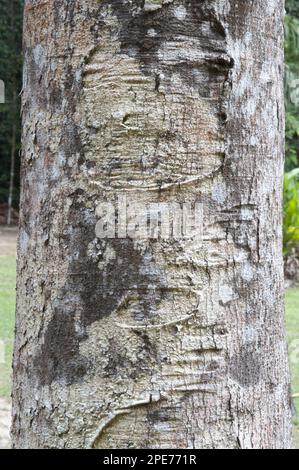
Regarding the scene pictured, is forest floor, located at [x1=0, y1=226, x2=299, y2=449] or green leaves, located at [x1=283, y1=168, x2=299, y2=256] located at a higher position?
green leaves, located at [x1=283, y1=168, x2=299, y2=256]

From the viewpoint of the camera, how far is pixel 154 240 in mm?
1405

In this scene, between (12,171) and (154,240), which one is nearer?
(154,240)

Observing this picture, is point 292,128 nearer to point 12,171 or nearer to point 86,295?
point 12,171

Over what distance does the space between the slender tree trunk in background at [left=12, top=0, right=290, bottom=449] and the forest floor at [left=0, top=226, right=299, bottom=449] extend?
3.32 meters

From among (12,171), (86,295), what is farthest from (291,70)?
(86,295)

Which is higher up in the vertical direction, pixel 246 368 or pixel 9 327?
pixel 246 368

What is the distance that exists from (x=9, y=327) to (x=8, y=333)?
344mm

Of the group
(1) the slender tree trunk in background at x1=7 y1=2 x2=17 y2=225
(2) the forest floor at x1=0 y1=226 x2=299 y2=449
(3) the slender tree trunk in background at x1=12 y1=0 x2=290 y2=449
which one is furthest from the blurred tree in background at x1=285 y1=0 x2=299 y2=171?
(3) the slender tree trunk in background at x1=12 y1=0 x2=290 y2=449

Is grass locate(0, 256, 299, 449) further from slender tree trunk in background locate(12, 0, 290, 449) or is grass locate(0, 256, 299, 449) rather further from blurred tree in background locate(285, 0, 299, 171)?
blurred tree in background locate(285, 0, 299, 171)

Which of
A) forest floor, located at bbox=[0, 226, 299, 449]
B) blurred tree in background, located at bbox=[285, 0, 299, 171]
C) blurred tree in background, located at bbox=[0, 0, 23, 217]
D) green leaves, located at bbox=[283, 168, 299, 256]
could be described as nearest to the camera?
forest floor, located at bbox=[0, 226, 299, 449]

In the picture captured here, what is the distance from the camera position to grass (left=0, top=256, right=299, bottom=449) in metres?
6.04

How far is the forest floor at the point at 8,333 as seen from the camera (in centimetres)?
532
